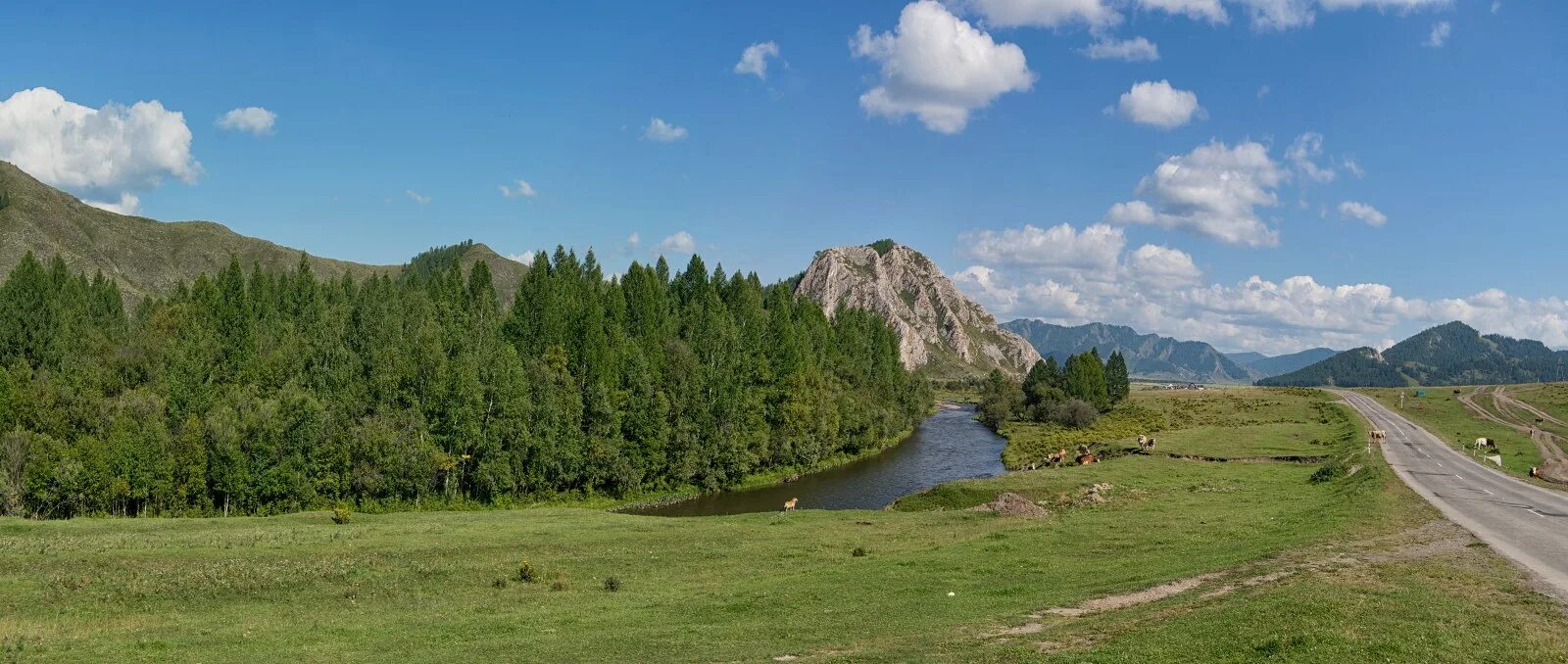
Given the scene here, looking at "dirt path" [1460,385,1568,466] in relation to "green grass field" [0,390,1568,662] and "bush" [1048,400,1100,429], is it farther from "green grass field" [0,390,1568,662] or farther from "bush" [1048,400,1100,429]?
"bush" [1048,400,1100,429]

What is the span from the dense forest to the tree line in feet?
187

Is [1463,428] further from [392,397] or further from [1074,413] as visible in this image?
[392,397]

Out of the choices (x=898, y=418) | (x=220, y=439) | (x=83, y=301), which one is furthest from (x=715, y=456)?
(x=83, y=301)

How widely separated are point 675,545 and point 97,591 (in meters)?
25.3

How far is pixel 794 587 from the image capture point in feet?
110

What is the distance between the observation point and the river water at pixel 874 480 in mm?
82000

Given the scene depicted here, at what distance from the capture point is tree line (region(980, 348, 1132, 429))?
165625 mm

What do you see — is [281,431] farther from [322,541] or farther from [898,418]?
[898,418]

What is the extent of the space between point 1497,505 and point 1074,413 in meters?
118

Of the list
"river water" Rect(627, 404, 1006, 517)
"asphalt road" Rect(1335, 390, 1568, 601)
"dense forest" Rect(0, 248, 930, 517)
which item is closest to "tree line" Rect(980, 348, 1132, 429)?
"river water" Rect(627, 404, 1006, 517)

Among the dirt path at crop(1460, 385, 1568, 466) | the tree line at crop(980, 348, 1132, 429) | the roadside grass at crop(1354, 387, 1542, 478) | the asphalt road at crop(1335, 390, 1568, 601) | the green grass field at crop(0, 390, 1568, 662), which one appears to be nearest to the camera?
the green grass field at crop(0, 390, 1568, 662)

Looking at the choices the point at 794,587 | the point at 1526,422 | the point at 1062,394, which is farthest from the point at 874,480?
the point at 1526,422

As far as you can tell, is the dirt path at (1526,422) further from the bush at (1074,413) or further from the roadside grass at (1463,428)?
the bush at (1074,413)

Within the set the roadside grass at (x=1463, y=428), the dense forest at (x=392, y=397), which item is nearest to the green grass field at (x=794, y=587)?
the dense forest at (x=392, y=397)
